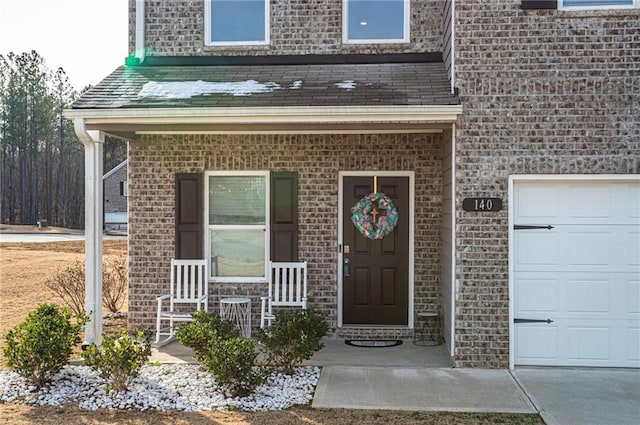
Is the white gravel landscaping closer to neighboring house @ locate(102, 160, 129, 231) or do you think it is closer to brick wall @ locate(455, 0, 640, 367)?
brick wall @ locate(455, 0, 640, 367)

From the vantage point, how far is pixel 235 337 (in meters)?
5.89

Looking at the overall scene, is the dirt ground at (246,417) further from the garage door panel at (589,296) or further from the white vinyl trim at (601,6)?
the white vinyl trim at (601,6)

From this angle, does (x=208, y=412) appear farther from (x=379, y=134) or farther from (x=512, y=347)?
(x=379, y=134)

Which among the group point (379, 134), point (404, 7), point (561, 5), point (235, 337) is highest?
point (404, 7)

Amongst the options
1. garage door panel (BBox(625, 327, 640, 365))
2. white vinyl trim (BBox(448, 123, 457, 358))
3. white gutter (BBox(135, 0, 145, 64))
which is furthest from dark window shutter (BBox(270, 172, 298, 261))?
garage door panel (BBox(625, 327, 640, 365))

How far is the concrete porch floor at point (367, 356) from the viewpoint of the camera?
681 cm

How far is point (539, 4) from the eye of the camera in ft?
21.6

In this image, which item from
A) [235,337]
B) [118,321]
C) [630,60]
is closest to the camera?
[235,337]

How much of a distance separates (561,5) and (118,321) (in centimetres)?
761

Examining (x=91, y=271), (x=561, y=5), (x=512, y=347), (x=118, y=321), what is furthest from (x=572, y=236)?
(x=118, y=321)

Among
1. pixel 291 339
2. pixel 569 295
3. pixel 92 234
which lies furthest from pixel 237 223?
pixel 569 295

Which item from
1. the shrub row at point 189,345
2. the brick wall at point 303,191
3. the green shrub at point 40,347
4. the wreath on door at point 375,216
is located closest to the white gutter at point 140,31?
the brick wall at point 303,191

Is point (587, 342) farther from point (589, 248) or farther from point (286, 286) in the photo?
point (286, 286)

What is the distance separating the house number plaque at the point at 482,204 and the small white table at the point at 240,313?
3.19 metres
